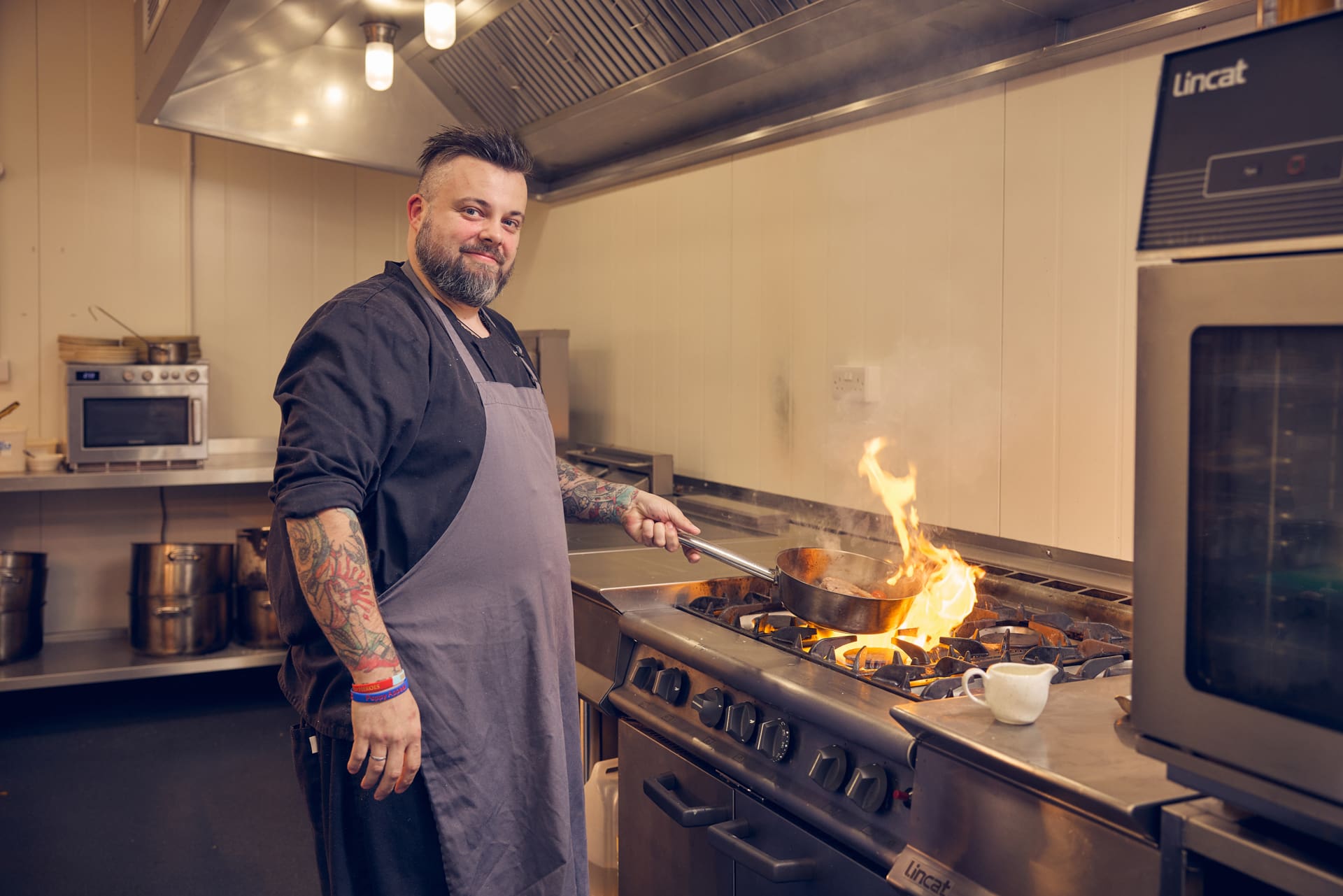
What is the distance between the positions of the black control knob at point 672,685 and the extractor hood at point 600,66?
123cm

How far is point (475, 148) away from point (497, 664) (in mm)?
758

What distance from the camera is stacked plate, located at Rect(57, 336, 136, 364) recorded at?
3529mm

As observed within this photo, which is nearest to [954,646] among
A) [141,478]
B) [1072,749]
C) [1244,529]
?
[1072,749]

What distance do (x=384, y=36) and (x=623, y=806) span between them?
221cm

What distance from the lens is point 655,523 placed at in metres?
1.76

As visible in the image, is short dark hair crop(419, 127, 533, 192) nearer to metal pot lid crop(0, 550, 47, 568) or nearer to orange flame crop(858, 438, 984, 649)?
orange flame crop(858, 438, 984, 649)

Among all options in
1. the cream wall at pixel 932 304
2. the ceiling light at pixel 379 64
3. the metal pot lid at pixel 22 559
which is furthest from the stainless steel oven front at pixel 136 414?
the cream wall at pixel 932 304

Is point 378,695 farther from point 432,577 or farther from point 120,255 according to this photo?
point 120,255

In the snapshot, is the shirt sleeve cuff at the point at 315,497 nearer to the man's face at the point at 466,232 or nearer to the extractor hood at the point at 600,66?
the man's face at the point at 466,232

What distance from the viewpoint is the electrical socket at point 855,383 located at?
2.25 meters

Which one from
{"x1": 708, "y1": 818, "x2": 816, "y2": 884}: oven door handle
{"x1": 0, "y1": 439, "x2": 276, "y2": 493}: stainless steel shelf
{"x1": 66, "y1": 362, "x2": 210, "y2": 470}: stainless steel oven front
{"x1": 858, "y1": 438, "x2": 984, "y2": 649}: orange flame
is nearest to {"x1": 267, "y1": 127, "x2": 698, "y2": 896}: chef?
{"x1": 708, "y1": 818, "x2": 816, "y2": 884}: oven door handle

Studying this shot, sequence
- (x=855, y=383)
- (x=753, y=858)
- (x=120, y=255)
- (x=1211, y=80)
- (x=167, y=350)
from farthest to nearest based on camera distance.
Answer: (x=120, y=255)
(x=167, y=350)
(x=855, y=383)
(x=753, y=858)
(x=1211, y=80)

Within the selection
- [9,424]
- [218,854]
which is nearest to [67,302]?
[9,424]

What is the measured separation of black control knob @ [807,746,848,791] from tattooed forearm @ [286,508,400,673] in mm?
557
